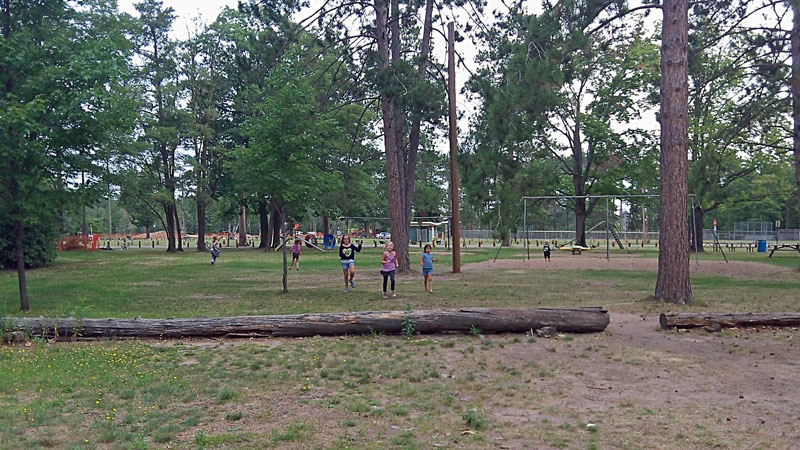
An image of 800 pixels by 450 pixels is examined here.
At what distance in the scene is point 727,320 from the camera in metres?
10.4

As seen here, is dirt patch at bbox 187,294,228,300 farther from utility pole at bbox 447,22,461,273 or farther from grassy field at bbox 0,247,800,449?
utility pole at bbox 447,22,461,273

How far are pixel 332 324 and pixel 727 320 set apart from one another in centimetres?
628

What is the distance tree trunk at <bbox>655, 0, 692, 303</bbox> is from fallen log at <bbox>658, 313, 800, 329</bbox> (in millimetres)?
2939

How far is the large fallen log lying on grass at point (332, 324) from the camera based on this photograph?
395 inches

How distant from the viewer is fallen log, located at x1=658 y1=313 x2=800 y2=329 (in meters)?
10.4

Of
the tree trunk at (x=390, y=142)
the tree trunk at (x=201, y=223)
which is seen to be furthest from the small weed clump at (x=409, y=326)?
the tree trunk at (x=201, y=223)

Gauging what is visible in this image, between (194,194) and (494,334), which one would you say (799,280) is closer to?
(494,334)

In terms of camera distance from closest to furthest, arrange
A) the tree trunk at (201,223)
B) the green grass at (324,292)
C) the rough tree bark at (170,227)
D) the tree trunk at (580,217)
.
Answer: the green grass at (324,292) < the tree trunk at (580,217) < the rough tree bark at (170,227) < the tree trunk at (201,223)

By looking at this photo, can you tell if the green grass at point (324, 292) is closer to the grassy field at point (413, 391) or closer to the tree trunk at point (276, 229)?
→ the grassy field at point (413, 391)

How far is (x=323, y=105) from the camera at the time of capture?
68.1 ft

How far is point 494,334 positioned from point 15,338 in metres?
7.17

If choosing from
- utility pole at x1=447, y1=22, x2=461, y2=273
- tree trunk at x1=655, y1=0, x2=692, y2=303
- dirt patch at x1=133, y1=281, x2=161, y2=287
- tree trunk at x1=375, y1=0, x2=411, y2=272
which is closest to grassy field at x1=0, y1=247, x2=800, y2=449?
tree trunk at x1=655, y1=0, x2=692, y2=303

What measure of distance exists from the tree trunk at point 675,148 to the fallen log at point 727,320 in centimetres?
294

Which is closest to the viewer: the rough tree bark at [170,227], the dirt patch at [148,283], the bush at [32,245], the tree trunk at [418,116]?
the dirt patch at [148,283]
